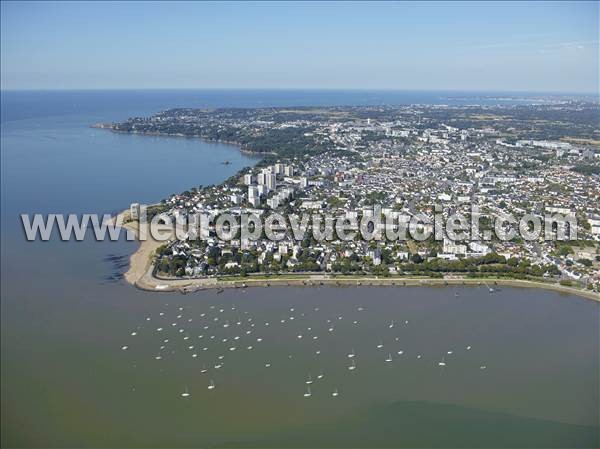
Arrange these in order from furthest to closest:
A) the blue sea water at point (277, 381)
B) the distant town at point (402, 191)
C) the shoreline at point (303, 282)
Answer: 1. the distant town at point (402, 191)
2. the shoreline at point (303, 282)
3. the blue sea water at point (277, 381)

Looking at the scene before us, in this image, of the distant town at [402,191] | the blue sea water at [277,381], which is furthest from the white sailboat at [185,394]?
the distant town at [402,191]

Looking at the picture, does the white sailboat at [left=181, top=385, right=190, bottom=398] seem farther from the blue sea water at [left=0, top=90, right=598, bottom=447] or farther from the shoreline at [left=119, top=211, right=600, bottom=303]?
the shoreline at [left=119, top=211, right=600, bottom=303]

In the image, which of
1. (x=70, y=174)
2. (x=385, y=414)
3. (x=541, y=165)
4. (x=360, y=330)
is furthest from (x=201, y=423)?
(x=541, y=165)

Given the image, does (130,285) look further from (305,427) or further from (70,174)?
(70,174)

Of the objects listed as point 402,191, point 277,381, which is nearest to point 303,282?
point 277,381

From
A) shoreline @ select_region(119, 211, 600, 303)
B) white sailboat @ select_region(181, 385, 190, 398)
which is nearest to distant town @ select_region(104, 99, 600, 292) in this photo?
shoreline @ select_region(119, 211, 600, 303)

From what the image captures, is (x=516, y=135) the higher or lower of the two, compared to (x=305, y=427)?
higher

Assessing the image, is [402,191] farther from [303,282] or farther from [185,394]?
[185,394]

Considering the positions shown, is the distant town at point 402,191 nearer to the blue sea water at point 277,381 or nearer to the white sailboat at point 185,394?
the blue sea water at point 277,381

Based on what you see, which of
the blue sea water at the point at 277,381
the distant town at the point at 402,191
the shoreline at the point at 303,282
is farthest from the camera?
the distant town at the point at 402,191
